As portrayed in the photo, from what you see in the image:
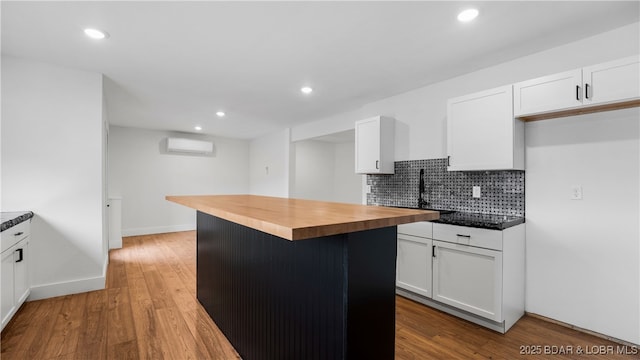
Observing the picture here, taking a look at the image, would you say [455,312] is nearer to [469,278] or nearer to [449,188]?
[469,278]

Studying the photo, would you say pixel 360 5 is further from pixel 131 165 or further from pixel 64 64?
pixel 131 165

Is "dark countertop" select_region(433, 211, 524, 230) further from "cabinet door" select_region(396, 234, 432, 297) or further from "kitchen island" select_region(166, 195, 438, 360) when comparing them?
"kitchen island" select_region(166, 195, 438, 360)

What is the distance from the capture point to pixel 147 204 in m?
6.26

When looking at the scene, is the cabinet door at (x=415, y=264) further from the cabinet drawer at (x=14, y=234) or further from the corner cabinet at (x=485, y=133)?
the cabinet drawer at (x=14, y=234)

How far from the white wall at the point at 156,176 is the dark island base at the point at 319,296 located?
212 inches

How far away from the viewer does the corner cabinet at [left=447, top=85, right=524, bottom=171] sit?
243cm

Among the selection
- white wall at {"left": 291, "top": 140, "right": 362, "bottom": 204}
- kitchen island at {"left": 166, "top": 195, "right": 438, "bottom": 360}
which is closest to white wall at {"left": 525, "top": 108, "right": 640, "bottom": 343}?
kitchen island at {"left": 166, "top": 195, "right": 438, "bottom": 360}

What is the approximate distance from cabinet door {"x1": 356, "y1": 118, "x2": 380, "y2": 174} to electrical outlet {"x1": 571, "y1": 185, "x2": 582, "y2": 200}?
5.88 feet

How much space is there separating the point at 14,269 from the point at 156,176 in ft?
13.8

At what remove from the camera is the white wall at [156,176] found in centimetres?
598

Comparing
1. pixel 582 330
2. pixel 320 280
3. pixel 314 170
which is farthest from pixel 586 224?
pixel 314 170

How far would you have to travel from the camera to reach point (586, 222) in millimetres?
2254

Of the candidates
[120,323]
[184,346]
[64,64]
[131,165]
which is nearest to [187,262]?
[120,323]

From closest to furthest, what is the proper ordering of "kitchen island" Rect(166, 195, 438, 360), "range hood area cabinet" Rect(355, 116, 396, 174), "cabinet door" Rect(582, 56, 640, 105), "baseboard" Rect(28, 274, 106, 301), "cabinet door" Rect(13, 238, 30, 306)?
1. "kitchen island" Rect(166, 195, 438, 360)
2. "cabinet door" Rect(582, 56, 640, 105)
3. "cabinet door" Rect(13, 238, 30, 306)
4. "baseboard" Rect(28, 274, 106, 301)
5. "range hood area cabinet" Rect(355, 116, 396, 174)
